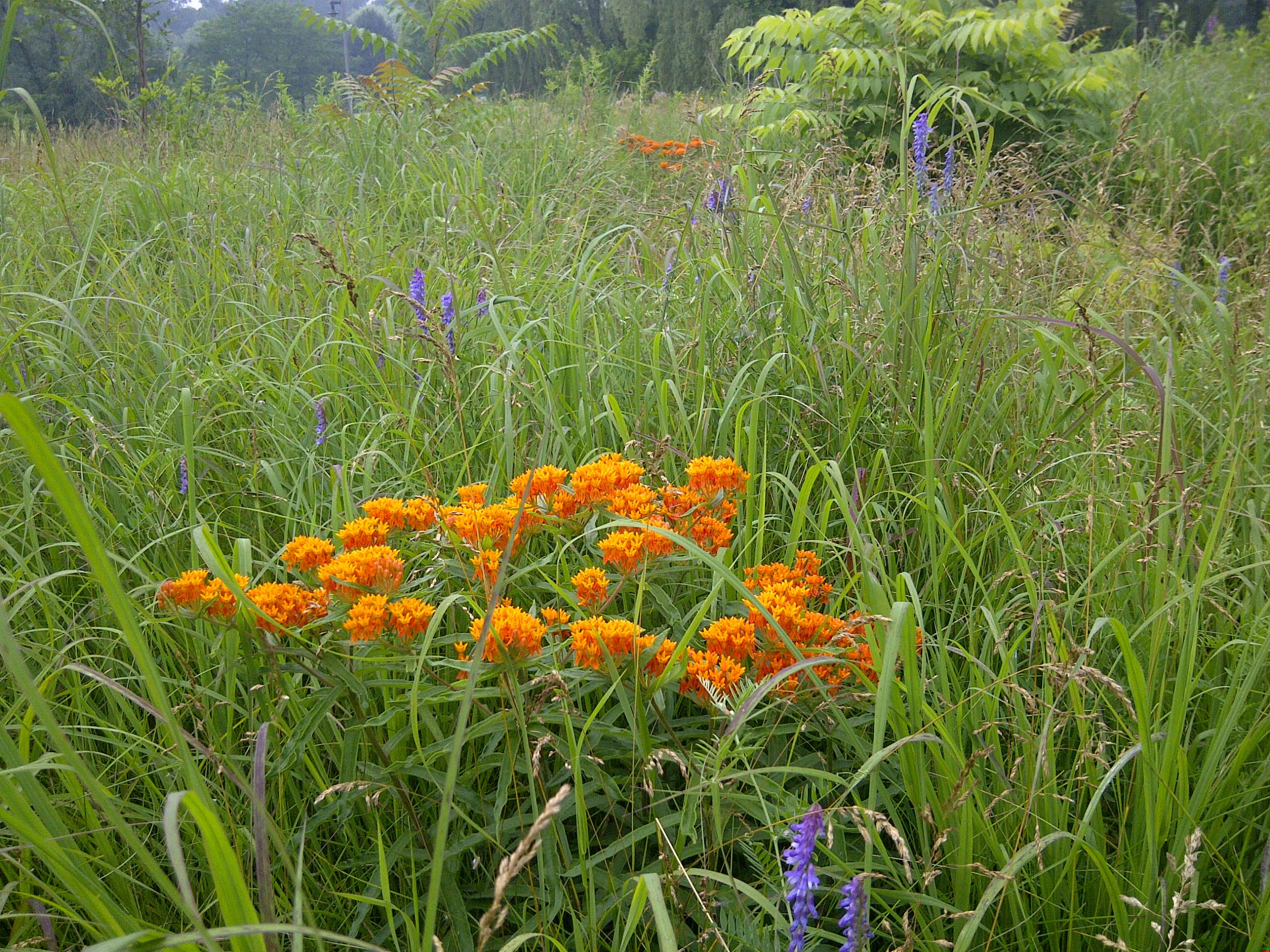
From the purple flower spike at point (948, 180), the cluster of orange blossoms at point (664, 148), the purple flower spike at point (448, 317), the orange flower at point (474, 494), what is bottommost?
the orange flower at point (474, 494)

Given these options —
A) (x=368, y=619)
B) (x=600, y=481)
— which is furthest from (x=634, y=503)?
(x=368, y=619)

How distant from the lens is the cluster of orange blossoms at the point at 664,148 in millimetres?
4824

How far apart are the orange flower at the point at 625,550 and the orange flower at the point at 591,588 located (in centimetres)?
3

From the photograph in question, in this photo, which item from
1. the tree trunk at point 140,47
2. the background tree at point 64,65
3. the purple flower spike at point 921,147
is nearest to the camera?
the purple flower spike at point 921,147

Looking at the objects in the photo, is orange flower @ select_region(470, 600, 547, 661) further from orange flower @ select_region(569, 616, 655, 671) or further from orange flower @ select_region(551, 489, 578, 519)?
orange flower @ select_region(551, 489, 578, 519)

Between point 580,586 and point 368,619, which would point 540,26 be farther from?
point 368,619

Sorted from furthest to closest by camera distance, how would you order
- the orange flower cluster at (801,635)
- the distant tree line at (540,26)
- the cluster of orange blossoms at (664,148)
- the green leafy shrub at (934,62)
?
the distant tree line at (540,26), the cluster of orange blossoms at (664,148), the green leafy shrub at (934,62), the orange flower cluster at (801,635)

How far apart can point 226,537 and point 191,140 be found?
5.36 meters

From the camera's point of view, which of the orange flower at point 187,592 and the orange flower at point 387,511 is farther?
the orange flower at point 387,511

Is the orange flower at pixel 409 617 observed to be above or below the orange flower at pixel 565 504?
below

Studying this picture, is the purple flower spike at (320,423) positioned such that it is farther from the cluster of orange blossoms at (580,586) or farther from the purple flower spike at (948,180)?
the purple flower spike at (948,180)

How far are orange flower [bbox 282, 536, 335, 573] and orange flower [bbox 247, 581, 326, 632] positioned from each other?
6cm

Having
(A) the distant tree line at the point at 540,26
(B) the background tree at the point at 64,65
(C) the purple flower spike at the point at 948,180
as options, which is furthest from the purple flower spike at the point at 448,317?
(B) the background tree at the point at 64,65

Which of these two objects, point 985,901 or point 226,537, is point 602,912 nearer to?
point 985,901
